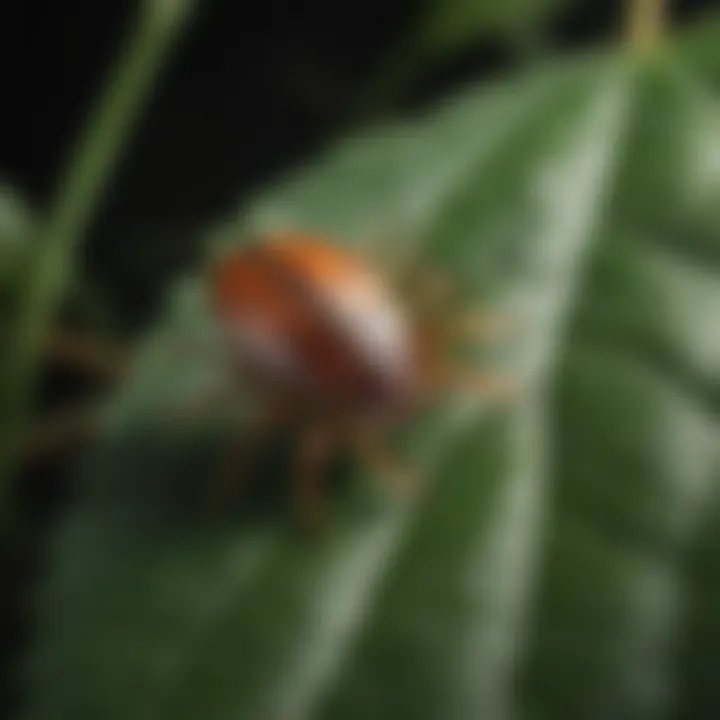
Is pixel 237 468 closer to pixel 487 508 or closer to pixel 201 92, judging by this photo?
pixel 487 508

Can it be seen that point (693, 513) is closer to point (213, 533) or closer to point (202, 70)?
point (213, 533)

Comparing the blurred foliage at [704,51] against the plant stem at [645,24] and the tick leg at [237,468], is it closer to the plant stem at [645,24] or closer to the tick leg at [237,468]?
the plant stem at [645,24]

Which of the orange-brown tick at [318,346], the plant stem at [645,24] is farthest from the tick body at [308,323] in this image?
the plant stem at [645,24]

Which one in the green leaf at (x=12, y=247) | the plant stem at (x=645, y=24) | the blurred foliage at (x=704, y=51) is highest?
the plant stem at (x=645, y=24)

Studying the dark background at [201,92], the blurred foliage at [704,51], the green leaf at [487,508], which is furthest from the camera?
the dark background at [201,92]

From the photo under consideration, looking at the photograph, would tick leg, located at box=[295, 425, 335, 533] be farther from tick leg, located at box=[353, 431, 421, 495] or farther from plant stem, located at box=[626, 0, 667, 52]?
plant stem, located at box=[626, 0, 667, 52]

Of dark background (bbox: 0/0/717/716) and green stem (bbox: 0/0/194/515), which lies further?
dark background (bbox: 0/0/717/716)

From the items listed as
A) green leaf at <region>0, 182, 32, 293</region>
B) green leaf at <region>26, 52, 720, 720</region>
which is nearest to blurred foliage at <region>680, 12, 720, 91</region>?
green leaf at <region>26, 52, 720, 720</region>

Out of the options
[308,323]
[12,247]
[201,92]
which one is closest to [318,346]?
[308,323]
